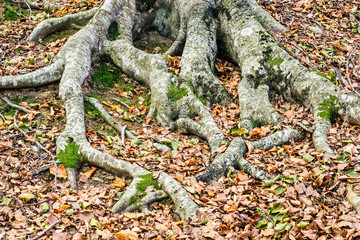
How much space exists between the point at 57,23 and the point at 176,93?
4172mm

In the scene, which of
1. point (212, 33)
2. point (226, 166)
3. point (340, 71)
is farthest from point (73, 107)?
point (340, 71)

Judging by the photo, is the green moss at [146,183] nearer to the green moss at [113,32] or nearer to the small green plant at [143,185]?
the small green plant at [143,185]

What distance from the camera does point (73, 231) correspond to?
397 centimetres

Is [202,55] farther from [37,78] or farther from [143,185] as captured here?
[143,185]

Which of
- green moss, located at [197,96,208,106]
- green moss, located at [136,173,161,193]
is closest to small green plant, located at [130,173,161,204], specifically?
green moss, located at [136,173,161,193]

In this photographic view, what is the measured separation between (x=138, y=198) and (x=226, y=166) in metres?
1.42

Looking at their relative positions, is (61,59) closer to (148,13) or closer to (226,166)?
(148,13)

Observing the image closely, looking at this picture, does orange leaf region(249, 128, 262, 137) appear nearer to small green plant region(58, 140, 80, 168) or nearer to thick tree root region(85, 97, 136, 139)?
thick tree root region(85, 97, 136, 139)

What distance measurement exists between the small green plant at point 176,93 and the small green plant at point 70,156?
2258 mm

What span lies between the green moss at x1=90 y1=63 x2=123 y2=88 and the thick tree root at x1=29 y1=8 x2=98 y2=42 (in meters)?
1.81

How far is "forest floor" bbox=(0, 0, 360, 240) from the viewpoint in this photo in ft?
12.7

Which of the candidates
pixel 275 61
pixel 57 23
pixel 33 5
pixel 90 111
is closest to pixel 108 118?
pixel 90 111

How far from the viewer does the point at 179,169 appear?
498cm

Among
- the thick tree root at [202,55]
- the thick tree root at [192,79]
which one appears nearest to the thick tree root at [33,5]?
the thick tree root at [192,79]
